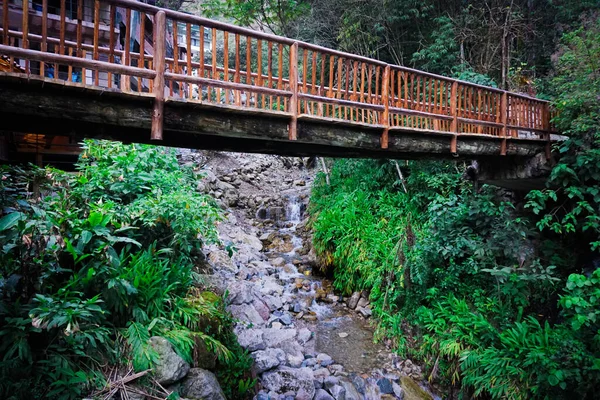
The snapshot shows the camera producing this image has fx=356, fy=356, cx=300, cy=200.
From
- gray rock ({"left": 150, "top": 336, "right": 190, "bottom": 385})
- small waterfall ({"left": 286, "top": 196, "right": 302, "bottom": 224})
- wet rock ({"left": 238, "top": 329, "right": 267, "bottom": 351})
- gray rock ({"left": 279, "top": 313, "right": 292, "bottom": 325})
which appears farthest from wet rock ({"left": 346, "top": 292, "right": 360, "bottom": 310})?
small waterfall ({"left": 286, "top": 196, "right": 302, "bottom": 224})

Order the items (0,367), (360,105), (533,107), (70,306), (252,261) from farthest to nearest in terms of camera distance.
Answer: (252,261), (533,107), (360,105), (70,306), (0,367)

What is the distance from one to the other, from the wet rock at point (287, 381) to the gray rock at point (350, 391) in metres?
0.55

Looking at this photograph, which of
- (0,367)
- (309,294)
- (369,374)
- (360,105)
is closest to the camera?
(0,367)

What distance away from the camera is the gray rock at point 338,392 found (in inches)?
218

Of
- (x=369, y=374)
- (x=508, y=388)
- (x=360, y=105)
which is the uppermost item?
(x=360, y=105)

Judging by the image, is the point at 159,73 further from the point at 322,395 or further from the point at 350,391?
the point at 350,391

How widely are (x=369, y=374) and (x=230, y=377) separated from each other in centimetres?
260

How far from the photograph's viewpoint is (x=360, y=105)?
485cm

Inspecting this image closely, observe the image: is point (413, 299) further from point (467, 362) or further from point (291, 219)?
point (291, 219)

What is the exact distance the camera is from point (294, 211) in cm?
1349

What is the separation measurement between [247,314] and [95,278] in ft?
11.2

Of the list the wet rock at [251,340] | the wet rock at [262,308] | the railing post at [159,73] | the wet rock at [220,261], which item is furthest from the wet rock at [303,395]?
the railing post at [159,73]

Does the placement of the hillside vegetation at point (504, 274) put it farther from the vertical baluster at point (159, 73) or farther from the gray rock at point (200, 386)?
the vertical baluster at point (159, 73)

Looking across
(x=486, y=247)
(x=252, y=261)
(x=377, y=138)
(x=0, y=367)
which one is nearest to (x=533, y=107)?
(x=486, y=247)
